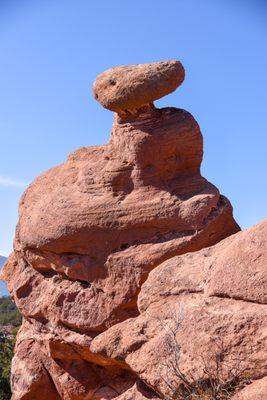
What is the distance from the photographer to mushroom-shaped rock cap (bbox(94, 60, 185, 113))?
41.8 ft

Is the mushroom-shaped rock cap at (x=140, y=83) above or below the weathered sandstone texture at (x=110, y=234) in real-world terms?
above

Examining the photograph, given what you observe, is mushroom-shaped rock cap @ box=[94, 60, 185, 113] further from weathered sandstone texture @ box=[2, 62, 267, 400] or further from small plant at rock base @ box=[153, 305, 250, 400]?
small plant at rock base @ box=[153, 305, 250, 400]

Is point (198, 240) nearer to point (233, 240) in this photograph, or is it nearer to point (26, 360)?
point (233, 240)

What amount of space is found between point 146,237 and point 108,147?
2.51 metres

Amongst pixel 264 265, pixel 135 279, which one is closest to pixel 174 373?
pixel 264 265

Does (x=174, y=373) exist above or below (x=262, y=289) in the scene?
below

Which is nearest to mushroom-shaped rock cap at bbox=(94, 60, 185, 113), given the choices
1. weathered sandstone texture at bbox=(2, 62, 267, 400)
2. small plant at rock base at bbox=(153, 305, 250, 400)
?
weathered sandstone texture at bbox=(2, 62, 267, 400)

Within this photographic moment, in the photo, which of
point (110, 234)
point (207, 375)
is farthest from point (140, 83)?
point (207, 375)

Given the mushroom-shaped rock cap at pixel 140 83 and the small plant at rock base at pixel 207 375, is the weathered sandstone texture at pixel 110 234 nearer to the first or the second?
the mushroom-shaped rock cap at pixel 140 83

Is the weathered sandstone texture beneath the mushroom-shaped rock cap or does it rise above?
beneath

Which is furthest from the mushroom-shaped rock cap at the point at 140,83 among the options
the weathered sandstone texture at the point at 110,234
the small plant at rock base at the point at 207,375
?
the small plant at rock base at the point at 207,375

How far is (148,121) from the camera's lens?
516 inches

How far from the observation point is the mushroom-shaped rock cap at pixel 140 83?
12.8m

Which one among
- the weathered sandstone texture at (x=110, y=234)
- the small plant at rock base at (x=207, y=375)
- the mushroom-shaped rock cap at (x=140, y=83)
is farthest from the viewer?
the mushroom-shaped rock cap at (x=140, y=83)
